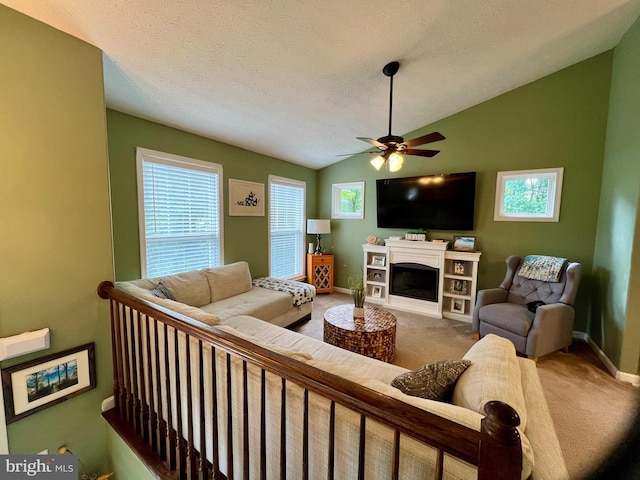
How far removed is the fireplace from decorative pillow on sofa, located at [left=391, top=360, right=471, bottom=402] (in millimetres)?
3006

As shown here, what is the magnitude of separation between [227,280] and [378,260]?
2656 mm

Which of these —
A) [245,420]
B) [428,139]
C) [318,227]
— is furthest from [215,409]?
[318,227]

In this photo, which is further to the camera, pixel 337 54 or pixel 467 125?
pixel 467 125

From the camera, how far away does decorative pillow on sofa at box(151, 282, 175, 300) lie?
2.48m

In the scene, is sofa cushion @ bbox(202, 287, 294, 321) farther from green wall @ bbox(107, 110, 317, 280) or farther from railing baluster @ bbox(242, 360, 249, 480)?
railing baluster @ bbox(242, 360, 249, 480)

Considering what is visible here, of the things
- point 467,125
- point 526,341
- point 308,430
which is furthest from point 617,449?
point 467,125

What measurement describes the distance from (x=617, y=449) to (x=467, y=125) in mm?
4512

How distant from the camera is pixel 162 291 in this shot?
2559mm

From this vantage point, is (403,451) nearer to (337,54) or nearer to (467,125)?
(337,54)

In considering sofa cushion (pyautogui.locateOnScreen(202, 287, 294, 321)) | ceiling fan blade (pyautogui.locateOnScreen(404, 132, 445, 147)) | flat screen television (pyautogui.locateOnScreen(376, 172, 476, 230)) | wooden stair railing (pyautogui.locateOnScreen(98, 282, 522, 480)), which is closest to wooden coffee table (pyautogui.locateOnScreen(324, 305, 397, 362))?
sofa cushion (pyautogui.locateOnScreen(202, 287, 294, 321))

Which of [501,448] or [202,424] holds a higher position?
[501,448]

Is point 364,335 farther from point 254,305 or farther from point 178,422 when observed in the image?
point 178,422

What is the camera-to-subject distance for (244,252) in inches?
160

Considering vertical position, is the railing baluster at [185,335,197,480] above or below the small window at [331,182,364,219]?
below
